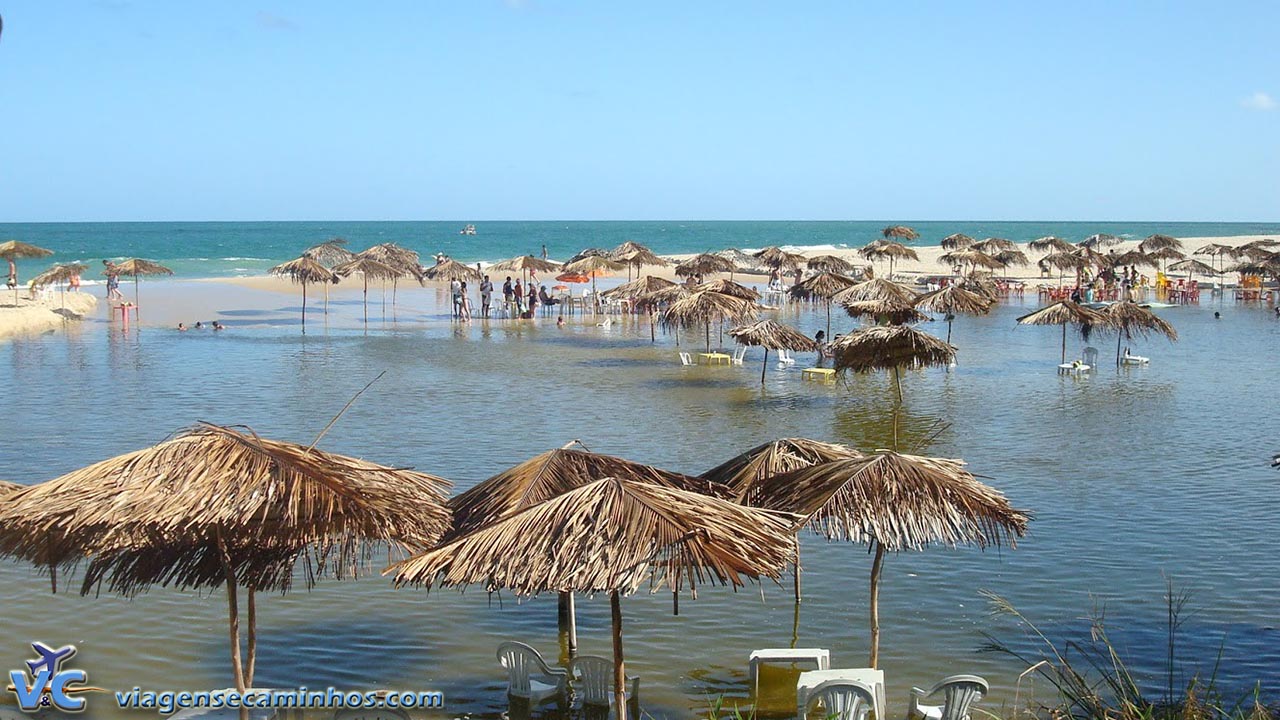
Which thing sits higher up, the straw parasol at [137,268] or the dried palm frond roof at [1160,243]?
the dried palm frond roof at [1160,243]

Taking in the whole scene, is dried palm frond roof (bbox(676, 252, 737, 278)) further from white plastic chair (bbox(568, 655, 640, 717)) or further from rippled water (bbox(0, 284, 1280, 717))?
white plastic chair (bbox(568, 655, 640, 717))

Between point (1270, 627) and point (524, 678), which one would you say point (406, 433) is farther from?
point (1270, 627)

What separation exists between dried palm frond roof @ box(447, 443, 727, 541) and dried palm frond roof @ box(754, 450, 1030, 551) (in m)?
0.80

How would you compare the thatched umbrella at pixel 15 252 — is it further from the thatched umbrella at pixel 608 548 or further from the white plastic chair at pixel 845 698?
the white plastic chair at pixel 845 698

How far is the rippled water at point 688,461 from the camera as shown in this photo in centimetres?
864

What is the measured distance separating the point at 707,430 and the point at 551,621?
7507 mm

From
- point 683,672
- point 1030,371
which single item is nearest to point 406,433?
point 683,672

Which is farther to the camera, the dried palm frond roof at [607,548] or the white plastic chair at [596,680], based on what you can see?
the white plastic chair at [596,680]

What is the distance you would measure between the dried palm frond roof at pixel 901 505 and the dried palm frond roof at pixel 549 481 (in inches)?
31.6

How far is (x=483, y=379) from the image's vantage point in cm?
2175

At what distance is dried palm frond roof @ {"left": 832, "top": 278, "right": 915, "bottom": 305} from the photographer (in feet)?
69.2

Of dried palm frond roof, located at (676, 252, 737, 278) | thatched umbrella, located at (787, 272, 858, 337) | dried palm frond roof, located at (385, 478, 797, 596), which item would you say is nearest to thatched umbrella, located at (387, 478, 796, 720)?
dried palm frond roof, located at (385, 478, 797, 596)

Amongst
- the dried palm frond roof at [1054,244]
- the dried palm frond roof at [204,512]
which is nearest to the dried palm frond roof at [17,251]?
the dried palm frond roof at [204,512]

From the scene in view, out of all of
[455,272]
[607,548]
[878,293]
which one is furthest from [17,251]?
[607,548]
